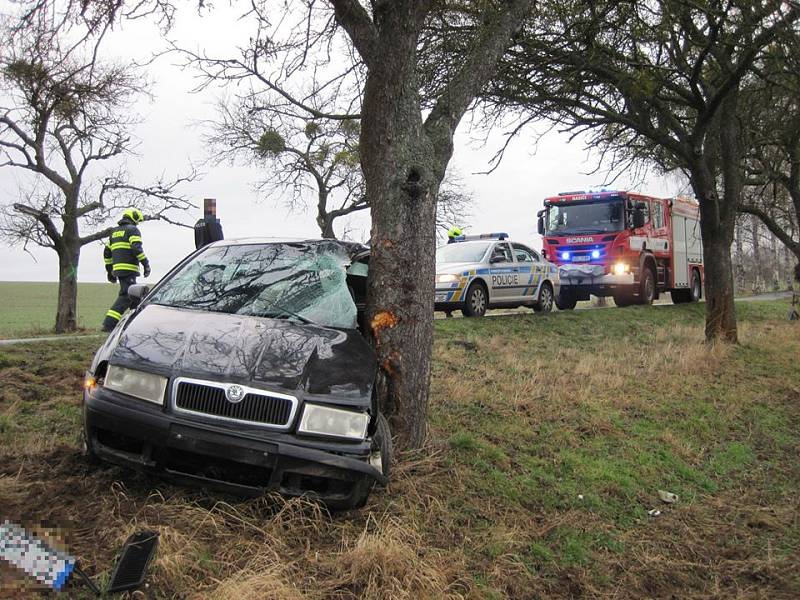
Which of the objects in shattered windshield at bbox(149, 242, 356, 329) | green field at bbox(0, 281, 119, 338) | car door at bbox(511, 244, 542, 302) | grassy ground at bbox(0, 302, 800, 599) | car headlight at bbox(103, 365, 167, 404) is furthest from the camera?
green field at bbox(0, 281, 119, 338)

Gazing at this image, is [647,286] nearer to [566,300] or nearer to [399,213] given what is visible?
[566,300]

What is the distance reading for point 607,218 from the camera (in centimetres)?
1809

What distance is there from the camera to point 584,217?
18344 mm

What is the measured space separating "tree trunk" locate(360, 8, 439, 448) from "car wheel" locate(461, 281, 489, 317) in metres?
8.24

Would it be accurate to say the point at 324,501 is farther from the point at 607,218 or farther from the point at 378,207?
the point at 607,218

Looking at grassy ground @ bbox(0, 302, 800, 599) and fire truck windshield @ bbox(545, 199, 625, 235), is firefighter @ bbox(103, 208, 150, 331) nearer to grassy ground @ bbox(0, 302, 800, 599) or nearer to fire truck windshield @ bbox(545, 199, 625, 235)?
grassy ground @ bbox(0, 302, 800, 599)

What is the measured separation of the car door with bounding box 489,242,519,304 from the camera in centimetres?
1464

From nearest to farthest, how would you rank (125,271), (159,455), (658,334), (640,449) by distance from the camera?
(159,455) < (640,449) < (125,271) < (658,334)

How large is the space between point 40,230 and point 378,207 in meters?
15.9

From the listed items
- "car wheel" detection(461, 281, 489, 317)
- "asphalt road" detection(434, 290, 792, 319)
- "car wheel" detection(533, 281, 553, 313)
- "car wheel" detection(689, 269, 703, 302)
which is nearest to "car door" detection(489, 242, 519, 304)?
"car wheel" detection(461, 281, 489, 317)

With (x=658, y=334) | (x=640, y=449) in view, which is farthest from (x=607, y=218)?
(x=640, y=449)

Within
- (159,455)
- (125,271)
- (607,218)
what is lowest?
(159,455)

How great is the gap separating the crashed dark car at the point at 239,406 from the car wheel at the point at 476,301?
9357mm

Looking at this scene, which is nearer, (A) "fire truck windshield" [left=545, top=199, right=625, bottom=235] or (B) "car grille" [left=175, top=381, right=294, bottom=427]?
(B) "car grille" [left=175, top=381, right=294, bottom=427]
